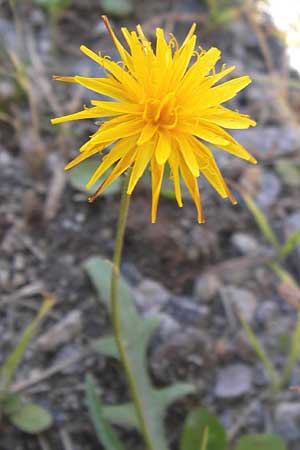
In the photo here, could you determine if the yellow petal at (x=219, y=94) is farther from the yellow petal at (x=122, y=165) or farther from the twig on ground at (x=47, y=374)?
the twig on ground at (x=47, y=374)

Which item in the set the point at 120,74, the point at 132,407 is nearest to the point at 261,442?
the point at 132,407

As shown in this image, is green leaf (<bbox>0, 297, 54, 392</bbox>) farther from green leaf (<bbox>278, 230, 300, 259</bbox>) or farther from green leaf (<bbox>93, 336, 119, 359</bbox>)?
green leaf (<bbox>278, 230, 300, 259</bbox>)

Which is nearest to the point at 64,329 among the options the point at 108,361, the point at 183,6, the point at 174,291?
the point at 108,361

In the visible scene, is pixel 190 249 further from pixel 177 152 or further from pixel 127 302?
pixel 177 152

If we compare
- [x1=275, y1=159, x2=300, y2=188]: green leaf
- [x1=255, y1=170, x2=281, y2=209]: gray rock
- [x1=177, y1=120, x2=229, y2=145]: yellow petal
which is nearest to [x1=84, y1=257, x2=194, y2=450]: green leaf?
[x1=177, y1=120, x2=229, y2=145]: yellow petal

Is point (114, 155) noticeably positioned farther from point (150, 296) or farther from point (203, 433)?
point (150, 296)

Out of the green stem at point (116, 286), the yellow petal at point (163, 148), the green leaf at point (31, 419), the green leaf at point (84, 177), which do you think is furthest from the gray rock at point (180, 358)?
the yellow petal at point (163, 148)
